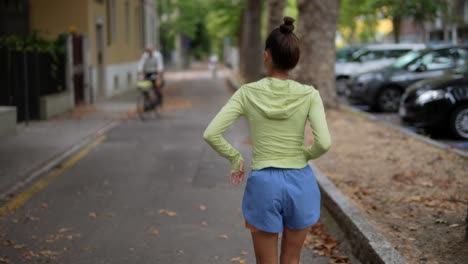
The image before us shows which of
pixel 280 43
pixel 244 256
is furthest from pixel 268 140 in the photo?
pixel 244 256

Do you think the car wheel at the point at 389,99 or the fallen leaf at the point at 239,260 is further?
the car wheel at the point at 389,99

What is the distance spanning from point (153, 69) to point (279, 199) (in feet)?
49.6

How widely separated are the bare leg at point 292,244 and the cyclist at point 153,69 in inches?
576

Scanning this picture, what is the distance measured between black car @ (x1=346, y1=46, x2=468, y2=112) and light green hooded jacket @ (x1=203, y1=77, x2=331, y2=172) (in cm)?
1491

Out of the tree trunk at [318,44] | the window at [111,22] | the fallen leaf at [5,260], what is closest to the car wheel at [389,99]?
the tree trunk at [318,44]

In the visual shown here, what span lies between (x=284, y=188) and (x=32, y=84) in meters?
13.8

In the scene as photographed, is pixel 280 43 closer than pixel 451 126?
Yes

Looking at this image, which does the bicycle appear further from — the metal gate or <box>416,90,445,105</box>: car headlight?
<box>416,90,445,105</box>: car headlight

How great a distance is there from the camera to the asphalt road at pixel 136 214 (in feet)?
18.7

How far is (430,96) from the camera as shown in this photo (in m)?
13.0

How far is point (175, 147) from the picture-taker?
12.3 m

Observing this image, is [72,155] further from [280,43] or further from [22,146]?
[280,43]

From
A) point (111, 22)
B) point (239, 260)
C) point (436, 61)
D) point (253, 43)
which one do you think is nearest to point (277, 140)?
point (239, 260)

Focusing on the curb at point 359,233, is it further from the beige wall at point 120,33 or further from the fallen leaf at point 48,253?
the beige wall at point 120,33
